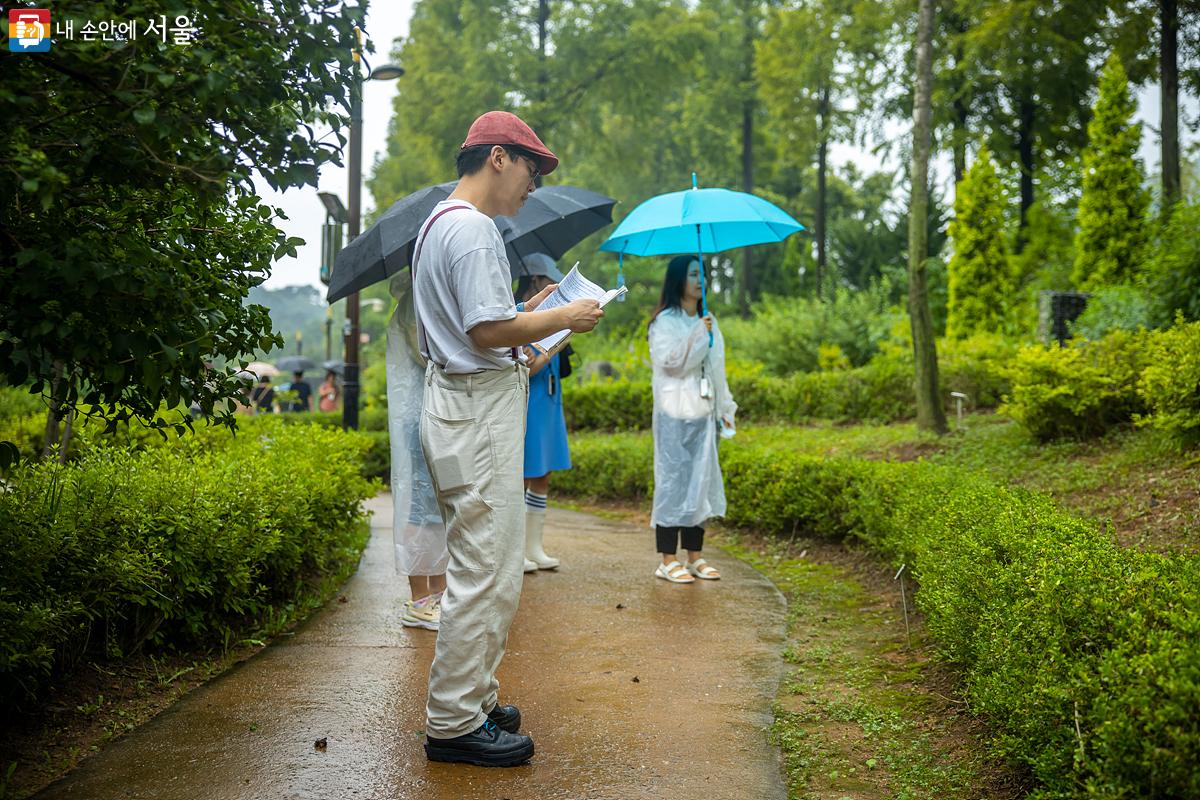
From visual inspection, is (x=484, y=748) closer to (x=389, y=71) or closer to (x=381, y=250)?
(x=381, y=250)

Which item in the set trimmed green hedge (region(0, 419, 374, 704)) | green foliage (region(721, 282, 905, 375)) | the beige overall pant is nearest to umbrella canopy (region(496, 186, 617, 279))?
trimmed green hedge (region(0, 419, 374, 704))

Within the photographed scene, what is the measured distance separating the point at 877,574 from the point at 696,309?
2.00 meters

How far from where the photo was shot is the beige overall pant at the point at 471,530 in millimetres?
3443

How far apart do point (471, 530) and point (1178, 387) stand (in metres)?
5.08

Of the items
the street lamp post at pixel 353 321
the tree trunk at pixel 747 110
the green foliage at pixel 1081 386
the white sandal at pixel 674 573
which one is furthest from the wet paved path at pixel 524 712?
the tree trunk at pixel 747 110

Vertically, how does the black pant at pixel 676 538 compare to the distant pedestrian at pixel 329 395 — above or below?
below

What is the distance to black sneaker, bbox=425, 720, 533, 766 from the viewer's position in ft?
11.3

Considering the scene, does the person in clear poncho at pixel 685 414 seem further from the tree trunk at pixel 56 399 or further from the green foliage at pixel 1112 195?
the green foliage at pixel 1112 195

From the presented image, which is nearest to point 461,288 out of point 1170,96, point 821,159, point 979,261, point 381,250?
point 381,250

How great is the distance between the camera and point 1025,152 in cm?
2770

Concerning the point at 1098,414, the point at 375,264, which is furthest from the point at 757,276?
the point at 375,264

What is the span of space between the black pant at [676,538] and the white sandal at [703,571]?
0.09 metres

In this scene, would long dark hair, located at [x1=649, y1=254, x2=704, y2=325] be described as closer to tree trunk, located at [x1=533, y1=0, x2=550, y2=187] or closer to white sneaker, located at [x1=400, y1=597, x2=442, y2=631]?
white sneaker, located at [x1=400, y1=597, x2=442, y2=631]

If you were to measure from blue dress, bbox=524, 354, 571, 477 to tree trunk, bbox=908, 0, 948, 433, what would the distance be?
4484 mm
